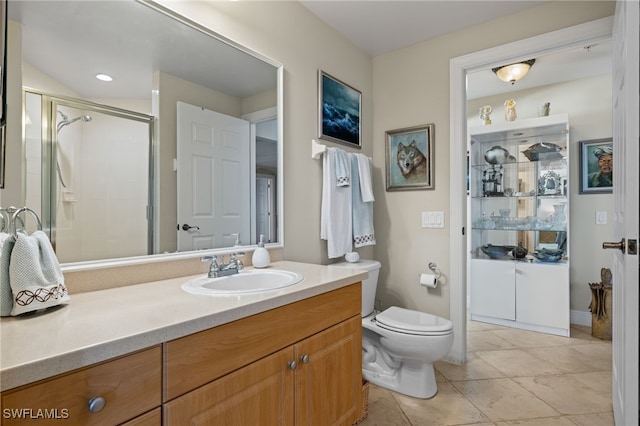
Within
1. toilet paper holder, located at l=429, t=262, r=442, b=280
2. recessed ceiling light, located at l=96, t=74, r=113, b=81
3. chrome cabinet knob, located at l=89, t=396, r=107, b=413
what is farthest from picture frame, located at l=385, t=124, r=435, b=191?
chrome cabinet knob, located at l=89, t=396, r=107, b=413

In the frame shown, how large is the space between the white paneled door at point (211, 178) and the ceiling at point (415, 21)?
43.3 inches

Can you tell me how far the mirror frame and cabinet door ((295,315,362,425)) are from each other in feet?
2.17

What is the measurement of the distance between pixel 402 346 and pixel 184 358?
1.38 metres

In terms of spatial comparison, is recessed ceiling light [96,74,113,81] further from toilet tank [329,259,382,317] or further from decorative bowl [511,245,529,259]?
decorative bowl [511,245,529,259]

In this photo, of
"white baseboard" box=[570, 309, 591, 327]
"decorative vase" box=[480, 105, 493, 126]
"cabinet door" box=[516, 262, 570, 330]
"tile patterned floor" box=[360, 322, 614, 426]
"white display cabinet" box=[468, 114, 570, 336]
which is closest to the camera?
"tile patterned floor" box=[360, 322, 614, 426]

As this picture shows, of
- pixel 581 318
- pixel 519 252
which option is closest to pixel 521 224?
pixel 519 252

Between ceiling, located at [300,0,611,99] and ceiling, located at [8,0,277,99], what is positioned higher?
ceiling, located at [300,0,611,99]

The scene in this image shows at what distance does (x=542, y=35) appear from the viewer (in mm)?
2117

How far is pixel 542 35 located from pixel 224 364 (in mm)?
2638

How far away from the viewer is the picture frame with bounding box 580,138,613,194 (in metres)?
3.01

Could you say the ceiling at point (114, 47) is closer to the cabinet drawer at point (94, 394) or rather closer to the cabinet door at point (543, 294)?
the cabinet drawer at point (94, 394)

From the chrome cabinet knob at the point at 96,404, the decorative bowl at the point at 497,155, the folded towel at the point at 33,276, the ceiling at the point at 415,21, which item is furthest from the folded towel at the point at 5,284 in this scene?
the decorative bowl at the point at 497,155

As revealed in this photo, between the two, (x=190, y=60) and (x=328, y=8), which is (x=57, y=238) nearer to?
(x=190, y=60)

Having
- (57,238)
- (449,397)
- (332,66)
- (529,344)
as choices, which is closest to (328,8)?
(332,66)
